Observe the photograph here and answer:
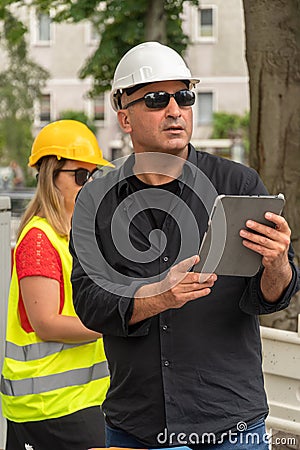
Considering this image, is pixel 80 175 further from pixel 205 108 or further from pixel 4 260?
pixel 205 108

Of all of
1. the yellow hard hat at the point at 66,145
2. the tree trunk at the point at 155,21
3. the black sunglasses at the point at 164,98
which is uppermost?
Answer: the tree trunk at the point at 155,21

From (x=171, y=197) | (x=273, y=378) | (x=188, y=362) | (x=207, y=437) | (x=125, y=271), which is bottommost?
(x=273, y=378)

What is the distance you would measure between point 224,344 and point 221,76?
46.6 metres

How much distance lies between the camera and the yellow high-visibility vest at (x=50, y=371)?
4.00 metres

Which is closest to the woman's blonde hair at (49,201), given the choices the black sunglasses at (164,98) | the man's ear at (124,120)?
the man's ear at (124,120)

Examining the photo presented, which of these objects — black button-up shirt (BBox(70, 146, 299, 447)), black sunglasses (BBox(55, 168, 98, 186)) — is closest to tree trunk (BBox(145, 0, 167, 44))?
black sunglasses (BBox(55, 168, 98, 186))

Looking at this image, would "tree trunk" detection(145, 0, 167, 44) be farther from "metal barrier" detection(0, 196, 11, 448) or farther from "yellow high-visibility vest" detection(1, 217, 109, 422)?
"yellow high-visibility vest" detection(1, 217, 109, 422)

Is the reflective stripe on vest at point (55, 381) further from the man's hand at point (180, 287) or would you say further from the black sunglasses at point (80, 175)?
the man's hand at point (180, 287)

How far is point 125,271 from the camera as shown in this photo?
3.06 meters

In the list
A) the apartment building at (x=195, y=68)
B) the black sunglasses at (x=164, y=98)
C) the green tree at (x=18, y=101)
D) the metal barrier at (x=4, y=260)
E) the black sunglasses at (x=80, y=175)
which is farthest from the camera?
the apartment building at (x=195, y=68)

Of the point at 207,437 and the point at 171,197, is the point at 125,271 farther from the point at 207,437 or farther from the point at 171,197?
the point at 207,437

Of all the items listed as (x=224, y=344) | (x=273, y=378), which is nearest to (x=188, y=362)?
(x=224, y=344)

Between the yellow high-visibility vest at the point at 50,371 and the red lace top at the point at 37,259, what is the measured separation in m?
0.02

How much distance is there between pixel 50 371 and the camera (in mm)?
4004
